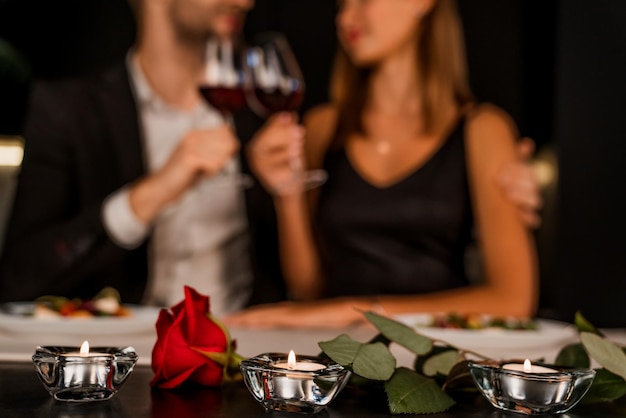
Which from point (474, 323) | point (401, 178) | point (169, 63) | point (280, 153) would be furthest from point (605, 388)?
point (169, 63)

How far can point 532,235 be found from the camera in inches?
122

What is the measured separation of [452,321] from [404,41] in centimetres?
153

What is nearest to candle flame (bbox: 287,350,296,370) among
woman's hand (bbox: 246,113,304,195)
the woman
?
woman's hand (bbox: 246,113,304,195)

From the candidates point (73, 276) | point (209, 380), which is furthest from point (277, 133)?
point (209, 380)

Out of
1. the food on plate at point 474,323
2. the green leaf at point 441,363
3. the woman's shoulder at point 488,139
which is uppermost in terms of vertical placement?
the woman's shoulder at point 488,139

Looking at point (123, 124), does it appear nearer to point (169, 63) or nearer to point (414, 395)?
point (169, 63)

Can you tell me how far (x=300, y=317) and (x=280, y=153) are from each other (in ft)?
2.26

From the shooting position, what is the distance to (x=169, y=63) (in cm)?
292

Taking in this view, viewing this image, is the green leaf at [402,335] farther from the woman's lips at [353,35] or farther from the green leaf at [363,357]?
the woman's lips at [353,35]

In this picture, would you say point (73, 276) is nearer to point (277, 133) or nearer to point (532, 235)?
point (277, 133)

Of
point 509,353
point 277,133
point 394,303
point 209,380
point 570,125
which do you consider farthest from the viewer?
point 570,125

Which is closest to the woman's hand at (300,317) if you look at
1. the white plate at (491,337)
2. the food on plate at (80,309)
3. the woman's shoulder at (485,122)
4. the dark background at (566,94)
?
the food on plate at (80,309)

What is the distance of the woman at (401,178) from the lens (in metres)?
2.60

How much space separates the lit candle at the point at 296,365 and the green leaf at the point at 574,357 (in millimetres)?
302
